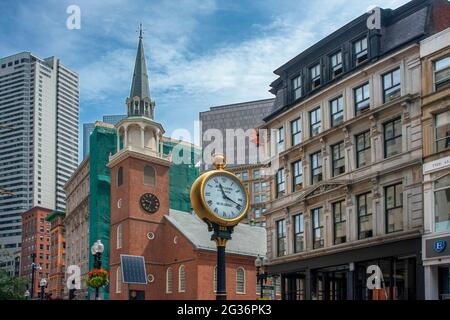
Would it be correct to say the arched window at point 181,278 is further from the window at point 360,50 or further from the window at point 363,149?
the window at point 360,50

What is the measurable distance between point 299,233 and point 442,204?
12258 millimetres

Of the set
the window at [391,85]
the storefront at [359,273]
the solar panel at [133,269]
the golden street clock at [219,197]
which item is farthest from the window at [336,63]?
the solar panel at [133,269]

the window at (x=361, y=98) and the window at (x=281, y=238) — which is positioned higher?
the window at (x=361, y=98)

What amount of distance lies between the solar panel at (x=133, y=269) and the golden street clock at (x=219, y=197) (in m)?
42.4

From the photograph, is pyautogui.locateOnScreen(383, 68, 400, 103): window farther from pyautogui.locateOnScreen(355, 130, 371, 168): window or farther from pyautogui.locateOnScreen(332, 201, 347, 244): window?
pyautogui.locateOnScreen(332, 201, 347, 244): window

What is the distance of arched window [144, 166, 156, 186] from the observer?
83188 millimetres

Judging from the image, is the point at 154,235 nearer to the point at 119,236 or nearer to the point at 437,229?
the point at 119,236

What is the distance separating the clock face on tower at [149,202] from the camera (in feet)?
270

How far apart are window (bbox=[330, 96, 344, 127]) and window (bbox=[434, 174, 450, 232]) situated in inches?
335

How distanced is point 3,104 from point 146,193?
26.2 m

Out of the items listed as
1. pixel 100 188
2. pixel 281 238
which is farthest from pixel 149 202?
pixel 281 238

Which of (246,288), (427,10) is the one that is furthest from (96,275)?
(246,288)

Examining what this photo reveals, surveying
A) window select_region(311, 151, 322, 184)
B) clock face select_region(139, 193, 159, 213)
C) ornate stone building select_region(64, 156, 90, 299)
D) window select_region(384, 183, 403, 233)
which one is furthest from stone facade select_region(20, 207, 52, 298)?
window select_region(384, 183, 403, 233)
